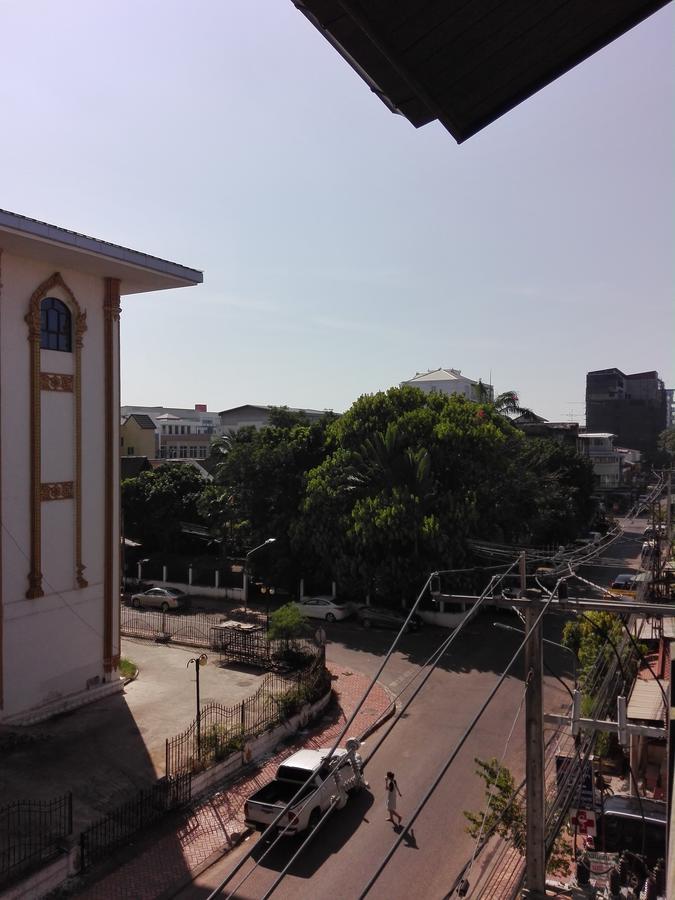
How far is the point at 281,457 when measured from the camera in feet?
105

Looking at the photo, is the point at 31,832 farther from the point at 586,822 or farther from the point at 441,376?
the point at 441,376

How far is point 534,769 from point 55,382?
14407 mm

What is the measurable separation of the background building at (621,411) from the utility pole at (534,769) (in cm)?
10659

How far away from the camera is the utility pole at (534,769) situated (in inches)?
273

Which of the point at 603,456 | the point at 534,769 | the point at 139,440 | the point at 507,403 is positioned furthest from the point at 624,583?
the point at 603,456

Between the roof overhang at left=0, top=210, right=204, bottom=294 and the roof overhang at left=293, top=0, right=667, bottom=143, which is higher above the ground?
the roof overhang at left=0, top=210, right=204, bottom=294

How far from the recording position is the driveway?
43.7 feet

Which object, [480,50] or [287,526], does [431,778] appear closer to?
[480,50]

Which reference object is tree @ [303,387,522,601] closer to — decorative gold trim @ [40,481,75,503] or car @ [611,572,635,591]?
car @ [611,572,635,591]

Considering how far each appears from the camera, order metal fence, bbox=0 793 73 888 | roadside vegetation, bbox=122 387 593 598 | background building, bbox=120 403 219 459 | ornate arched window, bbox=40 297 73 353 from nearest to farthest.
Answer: metal fence, bbox=0 793 73 888, ornate arched window, bbox=40 297 73 353, roadside vegetation, bbox=122 387 593 598, background building, bbox=120 403 219 459

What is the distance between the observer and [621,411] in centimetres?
10750

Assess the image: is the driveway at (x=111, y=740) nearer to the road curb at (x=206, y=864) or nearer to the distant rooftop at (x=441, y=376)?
A: the road curb at (x=206, y=864)

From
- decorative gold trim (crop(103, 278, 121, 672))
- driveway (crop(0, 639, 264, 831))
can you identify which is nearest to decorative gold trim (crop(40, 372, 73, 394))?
decorative gold trim (crop(103, 278, 121, 672))

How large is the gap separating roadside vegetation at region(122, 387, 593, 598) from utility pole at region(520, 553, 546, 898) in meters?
18.3
